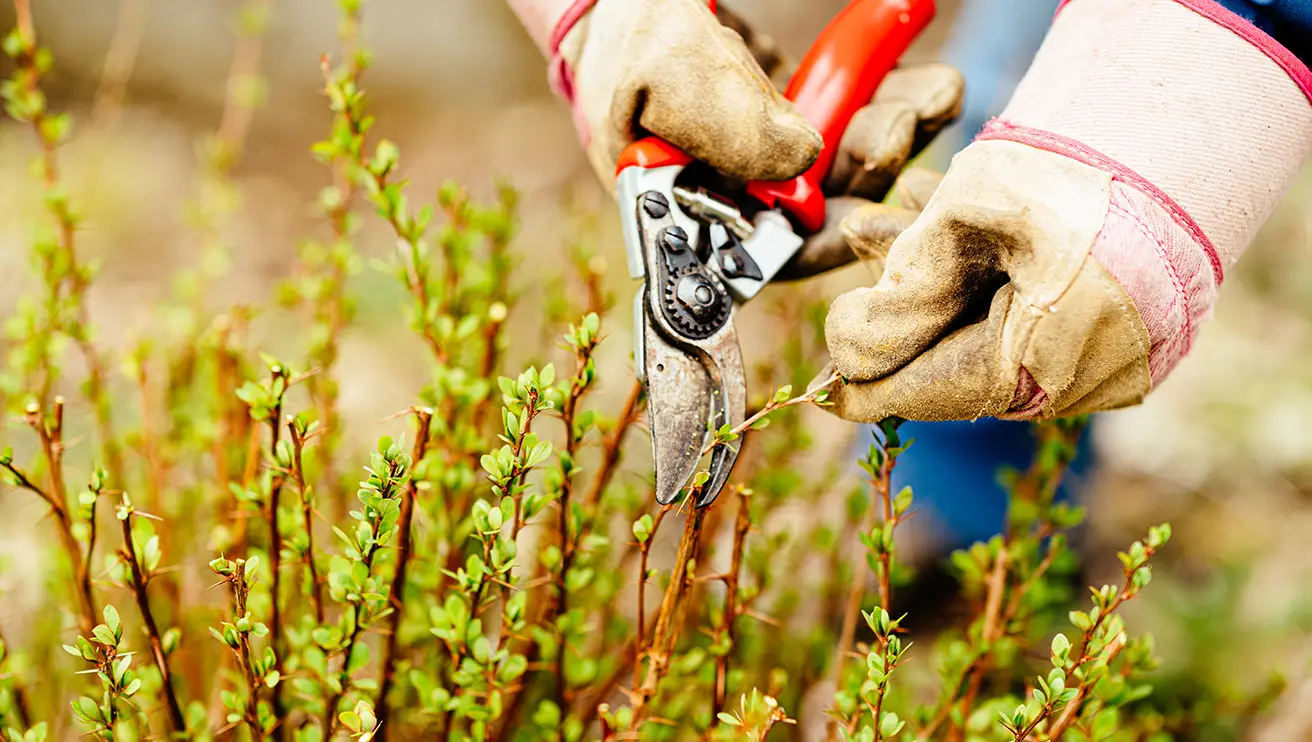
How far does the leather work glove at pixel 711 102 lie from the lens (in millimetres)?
987

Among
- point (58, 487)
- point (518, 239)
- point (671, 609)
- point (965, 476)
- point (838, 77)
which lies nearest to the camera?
point (671, 609)

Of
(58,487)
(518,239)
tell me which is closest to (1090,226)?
(58,487)

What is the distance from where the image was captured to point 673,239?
990 mm

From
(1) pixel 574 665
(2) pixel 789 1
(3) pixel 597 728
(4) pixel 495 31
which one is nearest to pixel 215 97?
(4) pixel 495 31

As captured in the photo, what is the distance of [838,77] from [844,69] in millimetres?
13

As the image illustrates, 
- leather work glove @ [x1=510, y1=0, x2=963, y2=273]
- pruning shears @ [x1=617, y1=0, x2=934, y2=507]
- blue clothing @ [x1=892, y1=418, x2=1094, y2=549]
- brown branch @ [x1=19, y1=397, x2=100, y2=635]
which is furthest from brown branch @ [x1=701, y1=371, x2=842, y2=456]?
blue clothing @ [x1=892, y1=418, x2=1094, y2=549]

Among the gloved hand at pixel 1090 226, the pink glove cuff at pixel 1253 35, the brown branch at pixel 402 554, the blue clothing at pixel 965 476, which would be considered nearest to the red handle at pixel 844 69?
the gloved hand at pixel 1090 226

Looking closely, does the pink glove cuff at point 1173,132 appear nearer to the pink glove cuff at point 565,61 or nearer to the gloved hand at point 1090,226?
the gloved hand at point 1090,226

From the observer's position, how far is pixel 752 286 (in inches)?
41.2

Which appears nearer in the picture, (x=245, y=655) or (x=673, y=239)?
(x=245, y=655)

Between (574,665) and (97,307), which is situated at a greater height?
(574,665)

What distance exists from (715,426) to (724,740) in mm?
364

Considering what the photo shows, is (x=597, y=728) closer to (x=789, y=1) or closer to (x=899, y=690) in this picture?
(x=899, y=690)

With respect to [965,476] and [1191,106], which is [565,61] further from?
[965,476]
